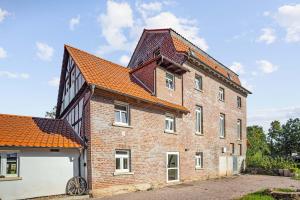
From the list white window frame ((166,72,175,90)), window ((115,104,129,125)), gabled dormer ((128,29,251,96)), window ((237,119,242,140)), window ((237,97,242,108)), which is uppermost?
gabled dormer ((128,29,251,96))

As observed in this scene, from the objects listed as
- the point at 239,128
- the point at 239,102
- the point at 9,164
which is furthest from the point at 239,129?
the point at 9,164

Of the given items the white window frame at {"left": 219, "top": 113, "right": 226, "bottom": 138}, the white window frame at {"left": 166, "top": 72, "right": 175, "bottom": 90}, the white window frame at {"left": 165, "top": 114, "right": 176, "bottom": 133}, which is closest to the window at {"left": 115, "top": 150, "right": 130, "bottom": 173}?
the white window frame at {"left": 165, "top": 114, "right": 176, "bottom": 133}

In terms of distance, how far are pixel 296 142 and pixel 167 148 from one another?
7646cm

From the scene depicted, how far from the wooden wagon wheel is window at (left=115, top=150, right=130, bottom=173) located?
2.04 metres

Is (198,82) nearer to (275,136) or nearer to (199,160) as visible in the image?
(199,160)

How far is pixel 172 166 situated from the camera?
20297 millimetres

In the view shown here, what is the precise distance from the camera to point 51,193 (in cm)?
1445

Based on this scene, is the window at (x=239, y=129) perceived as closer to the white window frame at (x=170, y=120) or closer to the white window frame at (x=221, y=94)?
the white window frame at (x=221, y=94)

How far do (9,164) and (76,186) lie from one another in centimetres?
319

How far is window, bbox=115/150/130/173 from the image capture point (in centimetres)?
1639

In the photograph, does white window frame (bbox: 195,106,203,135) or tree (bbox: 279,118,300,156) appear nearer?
white window frame (bbox: 195,106,203,135)

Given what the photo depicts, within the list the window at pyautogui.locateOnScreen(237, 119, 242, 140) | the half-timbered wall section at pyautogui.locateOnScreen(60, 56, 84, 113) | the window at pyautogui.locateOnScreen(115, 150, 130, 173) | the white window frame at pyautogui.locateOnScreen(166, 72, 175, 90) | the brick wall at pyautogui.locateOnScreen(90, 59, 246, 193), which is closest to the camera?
the brick wall at pyautogui.locateOnScreen(90, 59, 246, 193)

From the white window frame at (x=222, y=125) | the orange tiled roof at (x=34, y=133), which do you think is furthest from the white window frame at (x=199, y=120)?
the orange tiled roof at (x=34, y=133)

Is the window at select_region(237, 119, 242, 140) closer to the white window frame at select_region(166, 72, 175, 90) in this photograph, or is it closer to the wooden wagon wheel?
the white window frame at select_region(166, 72, 175, 90)
